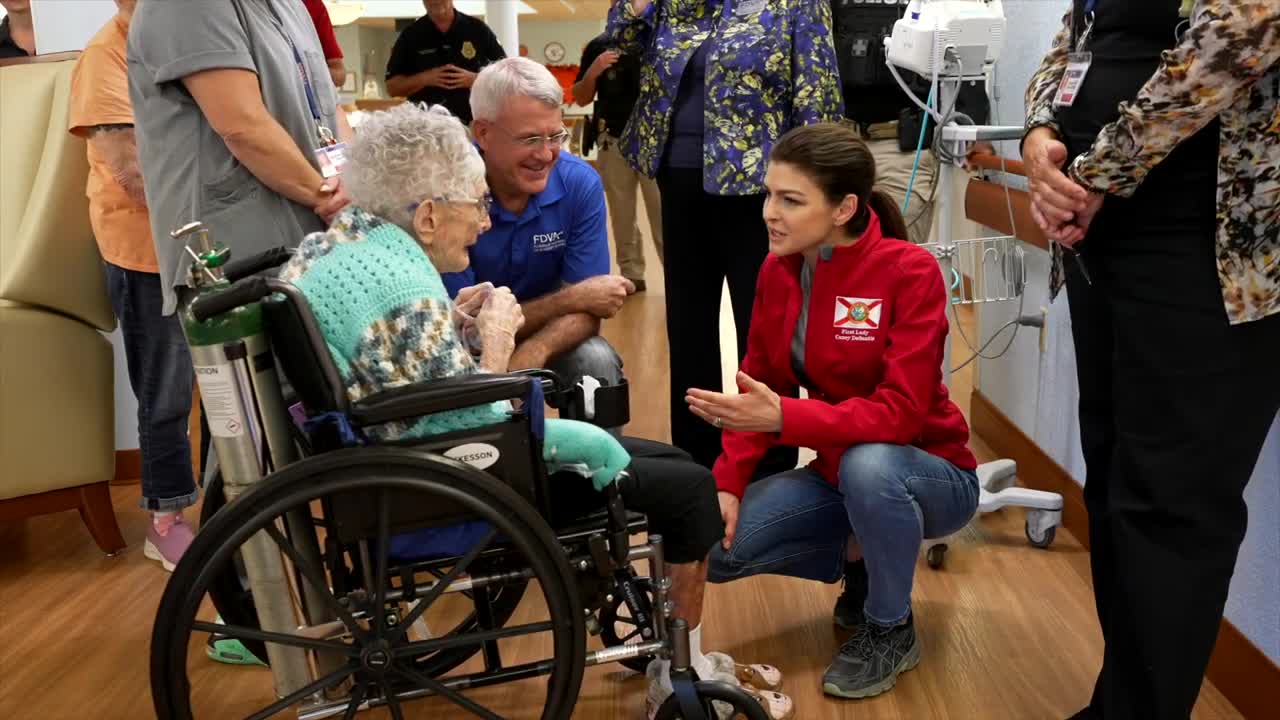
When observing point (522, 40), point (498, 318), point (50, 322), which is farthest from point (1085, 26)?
point (522, 40)

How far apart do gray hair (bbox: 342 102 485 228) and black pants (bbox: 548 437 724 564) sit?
1.50ft

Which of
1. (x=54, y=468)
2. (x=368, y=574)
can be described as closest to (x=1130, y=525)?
(x=368, y=574)

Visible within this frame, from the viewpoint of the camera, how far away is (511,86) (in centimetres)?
218

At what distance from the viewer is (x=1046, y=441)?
2900 millimetres

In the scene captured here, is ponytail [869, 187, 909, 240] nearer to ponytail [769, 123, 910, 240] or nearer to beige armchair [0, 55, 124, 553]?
ponytail [769, 123, 910, 240]

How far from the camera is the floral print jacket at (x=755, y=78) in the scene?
2.56 m

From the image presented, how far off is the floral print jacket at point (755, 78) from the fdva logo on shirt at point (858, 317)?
1.99 ft

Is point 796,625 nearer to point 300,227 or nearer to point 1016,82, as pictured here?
point 300,227

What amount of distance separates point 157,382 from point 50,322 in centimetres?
37

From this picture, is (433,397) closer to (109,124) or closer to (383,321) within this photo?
(383,321)

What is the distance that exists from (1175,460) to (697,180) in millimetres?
1393

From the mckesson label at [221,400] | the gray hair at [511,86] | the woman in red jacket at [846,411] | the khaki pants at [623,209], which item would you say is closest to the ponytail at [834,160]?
the woman in red jacket at [846,411]

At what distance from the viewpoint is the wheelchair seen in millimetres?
1437

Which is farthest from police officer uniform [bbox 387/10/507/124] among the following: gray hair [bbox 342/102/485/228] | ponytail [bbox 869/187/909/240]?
gray hair [bbox 342/102/485/228]
